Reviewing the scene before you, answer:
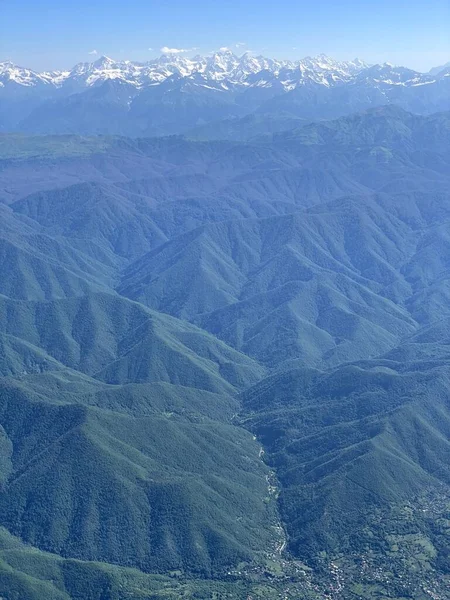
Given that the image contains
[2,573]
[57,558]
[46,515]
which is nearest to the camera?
[2,573]

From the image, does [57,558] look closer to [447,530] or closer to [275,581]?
[275,581]

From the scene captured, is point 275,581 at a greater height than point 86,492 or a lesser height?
lesser

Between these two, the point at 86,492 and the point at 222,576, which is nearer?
the point at 222,576

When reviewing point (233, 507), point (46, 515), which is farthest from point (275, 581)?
point (46, 515)

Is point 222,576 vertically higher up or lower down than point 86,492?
lower down

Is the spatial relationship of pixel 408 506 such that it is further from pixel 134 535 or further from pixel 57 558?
pixel 57 558

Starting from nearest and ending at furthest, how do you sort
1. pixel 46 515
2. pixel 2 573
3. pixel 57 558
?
pixel 2 573 → pixel 57 558 → pixel 46 515

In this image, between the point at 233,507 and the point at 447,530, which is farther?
the point at 233,507

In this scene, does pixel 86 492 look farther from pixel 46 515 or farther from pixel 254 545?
pixel 254 545

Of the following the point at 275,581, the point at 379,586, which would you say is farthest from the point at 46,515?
the point at 379,586
